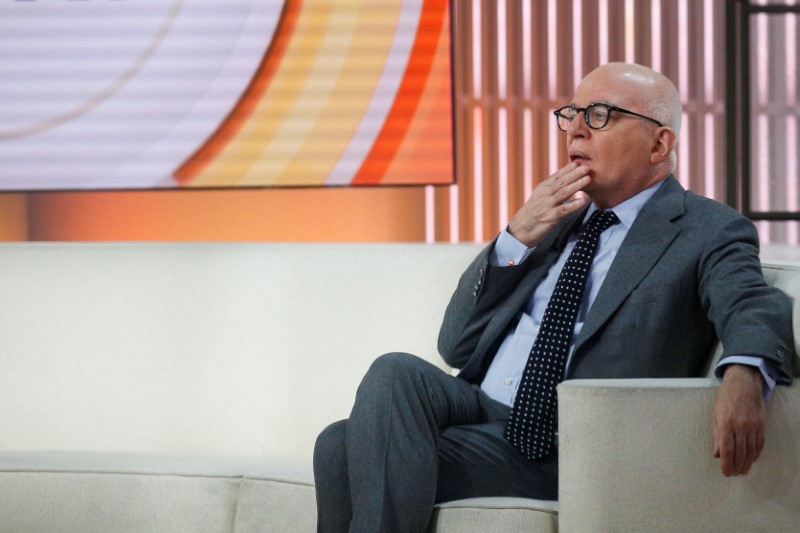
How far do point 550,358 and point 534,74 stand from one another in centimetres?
196

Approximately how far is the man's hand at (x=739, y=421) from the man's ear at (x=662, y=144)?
0.65 metres

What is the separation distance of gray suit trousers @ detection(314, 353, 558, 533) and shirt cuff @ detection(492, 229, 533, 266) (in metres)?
0.29

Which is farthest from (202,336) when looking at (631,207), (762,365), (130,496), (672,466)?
(762,365)

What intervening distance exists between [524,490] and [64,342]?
1.38m

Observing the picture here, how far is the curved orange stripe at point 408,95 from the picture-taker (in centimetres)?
338

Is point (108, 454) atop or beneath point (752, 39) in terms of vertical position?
beneath

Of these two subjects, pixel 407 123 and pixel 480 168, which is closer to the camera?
pixel 407 123

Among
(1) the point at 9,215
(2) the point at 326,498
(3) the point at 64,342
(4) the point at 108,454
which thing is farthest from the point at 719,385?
(1) the point at 9,215

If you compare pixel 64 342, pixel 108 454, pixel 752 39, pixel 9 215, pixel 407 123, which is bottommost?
pixel 108 454

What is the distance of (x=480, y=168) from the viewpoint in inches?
146

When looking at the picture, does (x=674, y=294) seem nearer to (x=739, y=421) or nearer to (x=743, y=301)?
(x=743, y=301)

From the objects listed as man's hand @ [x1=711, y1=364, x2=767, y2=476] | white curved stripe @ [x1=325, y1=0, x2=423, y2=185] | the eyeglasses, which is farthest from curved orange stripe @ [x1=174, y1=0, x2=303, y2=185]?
man's hand @ [x1=711, y1=364, x2=767, y2=476]

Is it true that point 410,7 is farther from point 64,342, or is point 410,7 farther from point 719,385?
point 719,385

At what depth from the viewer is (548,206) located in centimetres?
201
